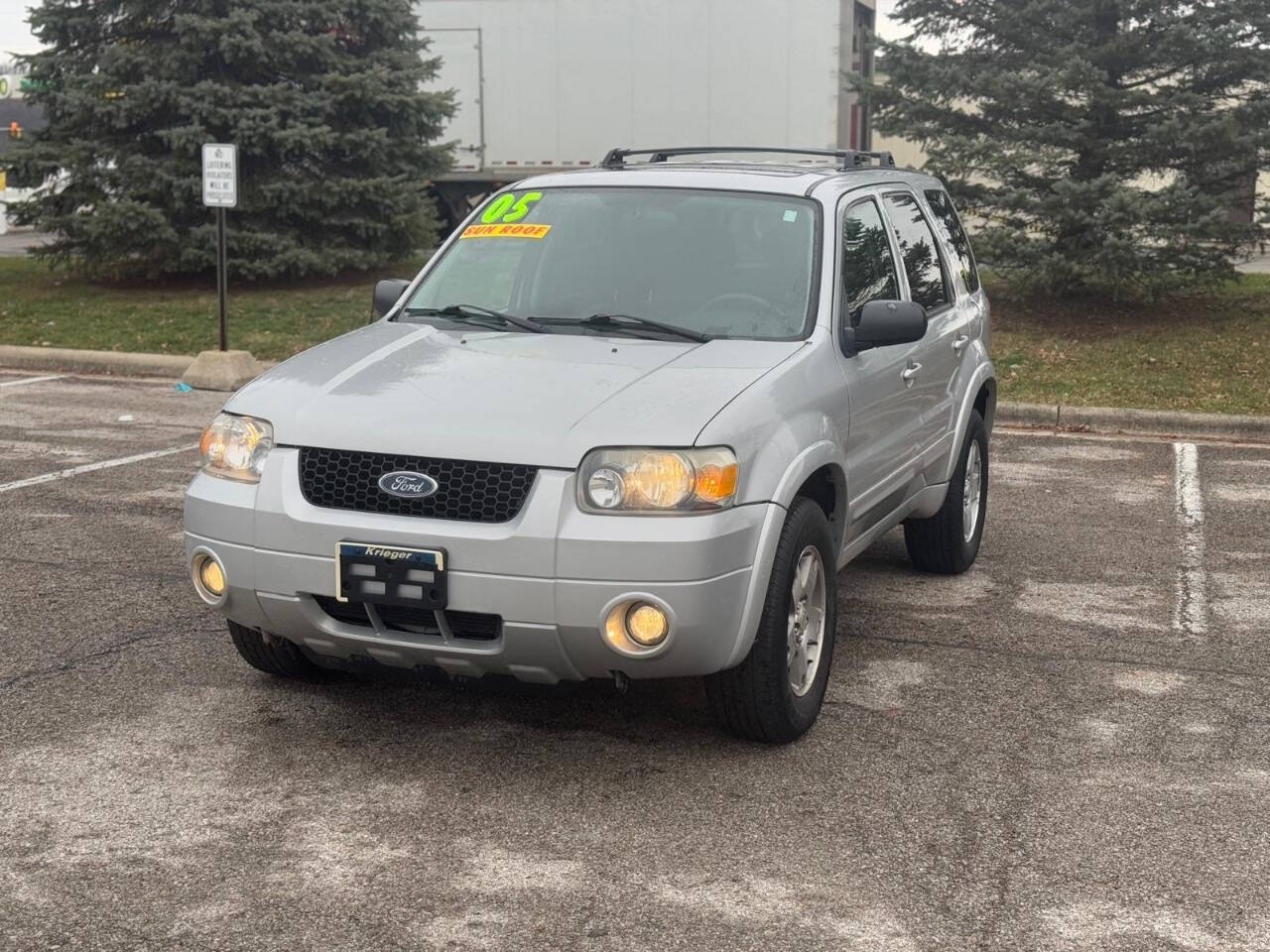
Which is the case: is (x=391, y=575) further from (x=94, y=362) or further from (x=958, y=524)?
(x=94, y=362)

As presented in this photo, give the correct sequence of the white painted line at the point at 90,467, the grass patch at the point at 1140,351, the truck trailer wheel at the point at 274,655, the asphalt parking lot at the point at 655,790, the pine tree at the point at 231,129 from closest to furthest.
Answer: the asphalt parking lot at the point at 655,790 < the truck trailer wheel at the point at 274,655 < the white painted line at the point at 90,467 < the grass patch at the point at 1140,351 < the pine tree at the point at 231,129

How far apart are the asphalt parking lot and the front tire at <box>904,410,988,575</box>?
131mm

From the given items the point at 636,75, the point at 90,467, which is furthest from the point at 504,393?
the point at 636,75

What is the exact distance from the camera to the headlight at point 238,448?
480 cm

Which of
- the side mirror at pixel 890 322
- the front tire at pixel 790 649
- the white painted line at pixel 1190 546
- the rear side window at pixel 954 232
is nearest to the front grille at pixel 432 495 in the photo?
the front tire at pixel 790 649

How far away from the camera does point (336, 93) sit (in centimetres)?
1780

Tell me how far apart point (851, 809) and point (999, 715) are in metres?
1.05

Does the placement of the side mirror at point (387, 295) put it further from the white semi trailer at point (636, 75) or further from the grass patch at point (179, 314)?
the white semi trailer at point (636, 75)

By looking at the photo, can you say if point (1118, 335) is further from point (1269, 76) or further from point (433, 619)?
point (433, 619)

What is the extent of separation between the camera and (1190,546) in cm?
809

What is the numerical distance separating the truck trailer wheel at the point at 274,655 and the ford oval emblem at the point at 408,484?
38.7 inches

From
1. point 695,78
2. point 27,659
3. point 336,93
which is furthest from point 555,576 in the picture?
point 695,78

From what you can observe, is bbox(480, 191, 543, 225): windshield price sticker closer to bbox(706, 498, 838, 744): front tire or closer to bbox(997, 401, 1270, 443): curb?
bbox(706, 498, 838, 744): front tire

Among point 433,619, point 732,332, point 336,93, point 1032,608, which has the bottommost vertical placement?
point 1032,608
